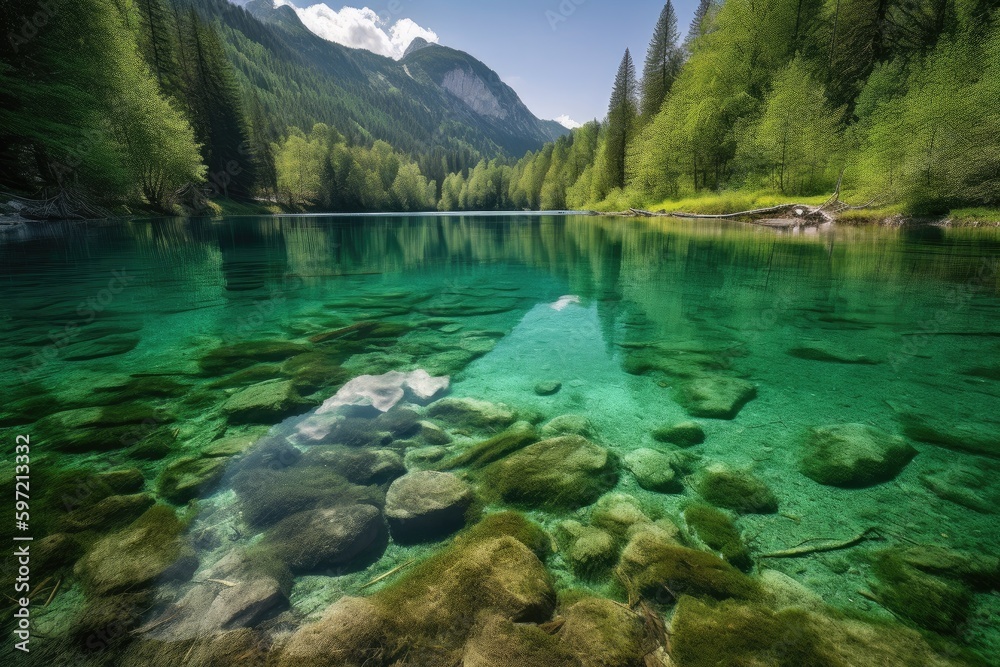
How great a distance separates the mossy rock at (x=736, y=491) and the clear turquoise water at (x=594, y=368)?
12cm

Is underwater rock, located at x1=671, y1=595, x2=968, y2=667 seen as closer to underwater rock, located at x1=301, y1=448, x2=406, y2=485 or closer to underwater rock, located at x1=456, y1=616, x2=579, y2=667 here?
underwater rock, located at x1=456, y1=616, x2=579, y2=667

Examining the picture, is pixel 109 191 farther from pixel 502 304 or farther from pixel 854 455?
pixel 854 455

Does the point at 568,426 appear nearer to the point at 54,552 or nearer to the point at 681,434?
the point at 681,434

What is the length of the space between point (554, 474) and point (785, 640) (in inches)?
80.5

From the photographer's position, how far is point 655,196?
53.2 meters

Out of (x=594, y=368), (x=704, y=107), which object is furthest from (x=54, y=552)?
(x=704, y=107)

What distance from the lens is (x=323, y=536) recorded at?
3.20 metres

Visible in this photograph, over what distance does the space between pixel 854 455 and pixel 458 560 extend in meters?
4.13

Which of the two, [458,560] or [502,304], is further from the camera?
[502,304]

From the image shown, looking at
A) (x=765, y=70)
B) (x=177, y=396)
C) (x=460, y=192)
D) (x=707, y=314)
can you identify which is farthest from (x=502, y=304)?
(x=460, y=192)

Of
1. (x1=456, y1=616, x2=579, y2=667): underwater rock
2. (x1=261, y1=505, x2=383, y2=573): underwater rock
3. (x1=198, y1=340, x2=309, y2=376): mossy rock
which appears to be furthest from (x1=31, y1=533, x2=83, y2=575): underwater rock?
(x1=198, y1=340, x2=309, y2=376): mossy rock

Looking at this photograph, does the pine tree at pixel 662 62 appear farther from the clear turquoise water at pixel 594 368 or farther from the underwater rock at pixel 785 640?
the underwater rock at pixel 785 640

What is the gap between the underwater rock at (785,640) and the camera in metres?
2.21

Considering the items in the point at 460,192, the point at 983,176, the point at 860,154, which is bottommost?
the point at 983,176
